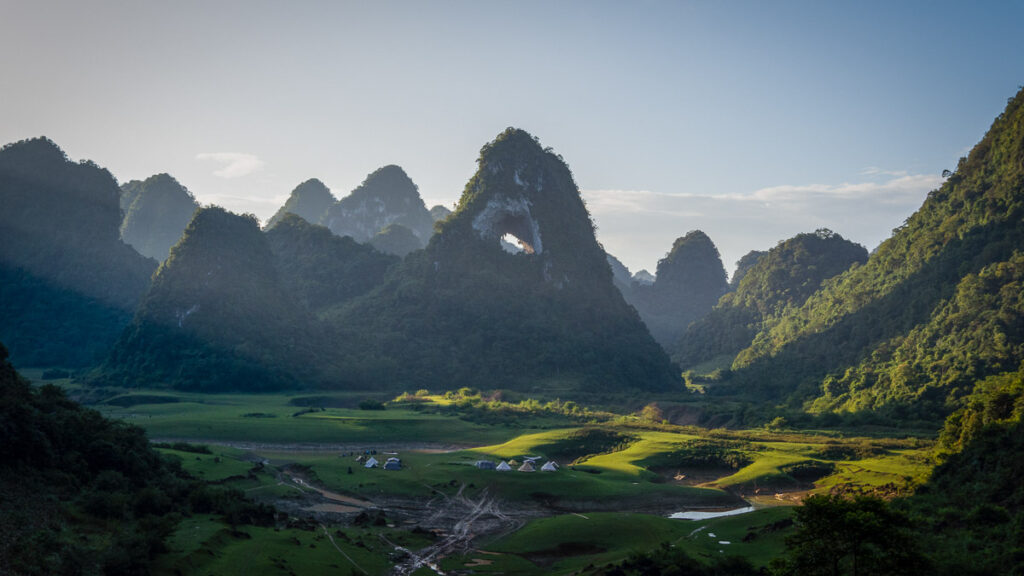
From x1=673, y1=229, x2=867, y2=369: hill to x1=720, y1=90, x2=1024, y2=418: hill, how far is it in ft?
112

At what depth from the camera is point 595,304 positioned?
390ft

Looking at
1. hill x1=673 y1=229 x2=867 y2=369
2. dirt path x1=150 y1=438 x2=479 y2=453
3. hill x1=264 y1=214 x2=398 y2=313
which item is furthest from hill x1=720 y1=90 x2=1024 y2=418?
hill x1=264 y1=214 x2=398 y2=313

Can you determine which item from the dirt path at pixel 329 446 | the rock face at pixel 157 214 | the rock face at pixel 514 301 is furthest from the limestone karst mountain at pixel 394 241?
the dirt path at pixel 329 446

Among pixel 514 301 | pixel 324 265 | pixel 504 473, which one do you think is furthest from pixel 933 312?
pixel 324 265

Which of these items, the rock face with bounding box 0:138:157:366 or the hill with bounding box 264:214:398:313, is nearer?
the rock face with bounding box 0:138:157:366

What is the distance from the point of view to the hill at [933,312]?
2418 inches

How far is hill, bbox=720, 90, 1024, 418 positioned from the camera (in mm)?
61406

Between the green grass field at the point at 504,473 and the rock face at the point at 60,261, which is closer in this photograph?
the green grass field at the point at 504,473

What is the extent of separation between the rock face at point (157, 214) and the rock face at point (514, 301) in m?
92.1

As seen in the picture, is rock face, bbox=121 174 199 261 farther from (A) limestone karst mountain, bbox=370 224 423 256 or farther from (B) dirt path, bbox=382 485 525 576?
(B) dirt path, bbox=382 485 525 576

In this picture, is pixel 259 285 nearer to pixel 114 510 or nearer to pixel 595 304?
pixel 595 304

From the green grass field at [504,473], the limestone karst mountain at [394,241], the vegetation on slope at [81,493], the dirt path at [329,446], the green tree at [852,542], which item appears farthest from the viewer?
the limestone karst mountain at [394,241]

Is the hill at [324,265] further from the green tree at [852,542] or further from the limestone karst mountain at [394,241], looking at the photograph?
the green tree at [852,542]

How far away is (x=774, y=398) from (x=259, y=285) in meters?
73.5
